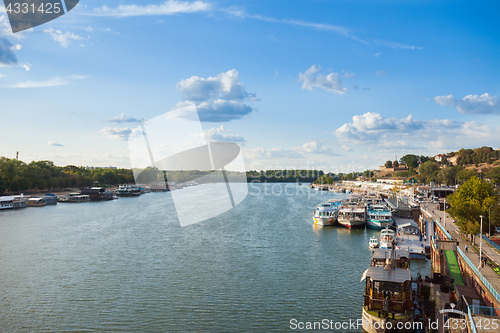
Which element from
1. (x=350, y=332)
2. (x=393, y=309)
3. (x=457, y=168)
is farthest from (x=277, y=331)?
(x=457, y=168)

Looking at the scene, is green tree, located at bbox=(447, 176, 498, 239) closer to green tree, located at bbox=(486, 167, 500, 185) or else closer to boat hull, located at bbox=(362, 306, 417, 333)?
boat hull, located at bbox=(362, 306, 417, 333)

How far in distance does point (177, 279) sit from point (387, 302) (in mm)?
13004

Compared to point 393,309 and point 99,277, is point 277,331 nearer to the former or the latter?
point 393,309

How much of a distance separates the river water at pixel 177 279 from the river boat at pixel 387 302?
5.18 feet

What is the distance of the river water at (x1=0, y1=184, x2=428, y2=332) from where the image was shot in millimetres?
17312

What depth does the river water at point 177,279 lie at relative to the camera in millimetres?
17312

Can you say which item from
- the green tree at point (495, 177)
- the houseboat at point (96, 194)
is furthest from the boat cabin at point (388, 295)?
the houseboat at point (96, 194)

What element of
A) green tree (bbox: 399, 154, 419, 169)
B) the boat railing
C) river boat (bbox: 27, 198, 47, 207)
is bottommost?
the boat railing

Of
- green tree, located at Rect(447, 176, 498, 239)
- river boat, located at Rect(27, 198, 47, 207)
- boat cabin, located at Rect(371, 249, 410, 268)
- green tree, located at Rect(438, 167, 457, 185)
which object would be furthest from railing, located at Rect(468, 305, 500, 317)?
green tree, located at Rect(438, 167, 457, 185)

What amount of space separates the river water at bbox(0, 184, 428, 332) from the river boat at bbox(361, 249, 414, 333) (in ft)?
5.18

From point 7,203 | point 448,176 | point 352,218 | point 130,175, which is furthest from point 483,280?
point 130,175

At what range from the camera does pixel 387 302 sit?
1569 centimetres

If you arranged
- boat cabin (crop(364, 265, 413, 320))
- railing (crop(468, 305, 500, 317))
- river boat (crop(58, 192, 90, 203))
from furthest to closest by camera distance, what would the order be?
river boat (crop(58, 192, 90, 203))
boat cabin (crop(364, 265, 413, 320))
railing (crop(468, 305, 500, 317))

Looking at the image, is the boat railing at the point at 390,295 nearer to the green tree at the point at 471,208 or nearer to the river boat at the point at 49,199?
the green tree at the point at 471,208
